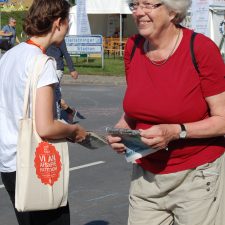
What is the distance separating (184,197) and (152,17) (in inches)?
36.3

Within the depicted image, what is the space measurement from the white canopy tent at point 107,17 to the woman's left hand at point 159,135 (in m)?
22.0

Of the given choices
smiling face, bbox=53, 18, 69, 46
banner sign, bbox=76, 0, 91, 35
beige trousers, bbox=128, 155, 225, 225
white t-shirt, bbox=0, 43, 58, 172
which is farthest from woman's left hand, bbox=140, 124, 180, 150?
banner sign, bbox=76, 0, 91, 35

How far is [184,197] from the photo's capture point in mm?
3354

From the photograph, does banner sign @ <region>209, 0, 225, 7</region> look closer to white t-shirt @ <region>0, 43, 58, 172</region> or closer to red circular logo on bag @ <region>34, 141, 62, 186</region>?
white t-shirt @ <region>0, 43, 58, 172</region>

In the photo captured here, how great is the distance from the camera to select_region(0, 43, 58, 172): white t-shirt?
3666mm

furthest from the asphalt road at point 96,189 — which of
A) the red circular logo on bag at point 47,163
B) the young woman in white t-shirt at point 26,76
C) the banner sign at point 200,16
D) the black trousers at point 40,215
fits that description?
the banner sign at point 200,16

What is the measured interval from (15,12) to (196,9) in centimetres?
2923

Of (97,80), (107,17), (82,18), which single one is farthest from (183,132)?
(107,17)

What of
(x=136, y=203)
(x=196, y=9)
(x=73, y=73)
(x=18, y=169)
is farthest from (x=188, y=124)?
(x=196, y=9)

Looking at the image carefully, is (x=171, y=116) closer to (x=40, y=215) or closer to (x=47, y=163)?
(x=47, y=163)

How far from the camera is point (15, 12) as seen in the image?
161ft

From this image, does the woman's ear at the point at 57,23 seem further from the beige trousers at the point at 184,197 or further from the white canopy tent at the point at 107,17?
the white canopy tent at the point at 107,17

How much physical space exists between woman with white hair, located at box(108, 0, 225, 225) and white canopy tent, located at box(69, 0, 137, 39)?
21804 mm

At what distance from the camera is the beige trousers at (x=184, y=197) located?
3.33 metres
